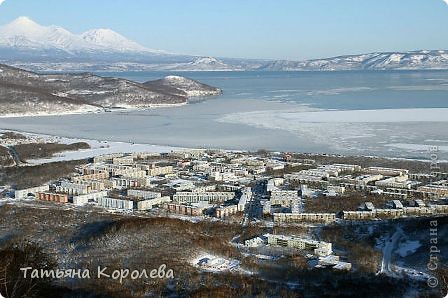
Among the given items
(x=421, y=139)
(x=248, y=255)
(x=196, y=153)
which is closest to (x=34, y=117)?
(x=196, y=153)

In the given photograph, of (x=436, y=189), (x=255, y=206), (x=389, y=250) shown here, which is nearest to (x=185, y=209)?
(x=255, y=206)

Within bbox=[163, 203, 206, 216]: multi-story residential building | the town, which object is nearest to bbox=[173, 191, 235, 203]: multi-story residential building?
the town

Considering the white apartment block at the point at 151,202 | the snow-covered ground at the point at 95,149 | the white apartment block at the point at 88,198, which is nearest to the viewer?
the white apartment block at the point at 151,202

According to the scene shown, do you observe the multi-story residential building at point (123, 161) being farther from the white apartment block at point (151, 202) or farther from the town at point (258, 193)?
the white apartment block at point (151, 202)

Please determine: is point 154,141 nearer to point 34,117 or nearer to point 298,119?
point 298,119

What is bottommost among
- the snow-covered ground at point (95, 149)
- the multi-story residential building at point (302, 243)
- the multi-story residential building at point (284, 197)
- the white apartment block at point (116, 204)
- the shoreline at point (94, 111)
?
the shoreline at point (94, 111)

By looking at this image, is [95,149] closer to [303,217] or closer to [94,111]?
[303,217]

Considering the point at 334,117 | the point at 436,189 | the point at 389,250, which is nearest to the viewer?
the point at 389,250

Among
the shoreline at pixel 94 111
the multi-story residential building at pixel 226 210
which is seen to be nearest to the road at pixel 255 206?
the multi-story residential building at pixel 226 210
